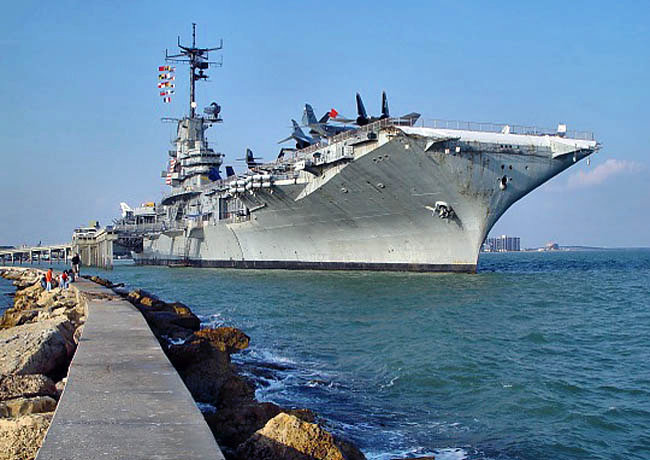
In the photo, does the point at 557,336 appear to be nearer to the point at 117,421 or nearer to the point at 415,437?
the point at 415,437

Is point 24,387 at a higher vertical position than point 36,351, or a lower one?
lower

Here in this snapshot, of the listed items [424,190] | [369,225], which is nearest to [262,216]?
[369,225]

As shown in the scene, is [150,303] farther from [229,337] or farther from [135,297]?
[229,337]

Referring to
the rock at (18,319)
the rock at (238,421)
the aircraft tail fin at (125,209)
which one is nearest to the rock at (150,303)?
the rock at (18,319)

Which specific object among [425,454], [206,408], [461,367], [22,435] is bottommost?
[425,454]

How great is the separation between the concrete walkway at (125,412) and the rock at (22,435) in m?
0.18

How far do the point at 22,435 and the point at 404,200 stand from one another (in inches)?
796

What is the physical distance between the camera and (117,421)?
12.8 feet

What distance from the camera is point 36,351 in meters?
6.42

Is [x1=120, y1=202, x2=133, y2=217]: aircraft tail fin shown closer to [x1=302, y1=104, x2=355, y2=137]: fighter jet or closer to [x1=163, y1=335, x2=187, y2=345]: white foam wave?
[x1=302, y1=104, x2=355, y2=137]: fighter jet

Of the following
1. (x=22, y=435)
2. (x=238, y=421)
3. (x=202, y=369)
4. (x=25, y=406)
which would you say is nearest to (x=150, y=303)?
(x=202, y=369)

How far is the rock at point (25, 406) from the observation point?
463 cm

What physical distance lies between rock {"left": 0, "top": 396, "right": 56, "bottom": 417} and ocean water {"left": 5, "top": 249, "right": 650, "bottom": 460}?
283 centimetres

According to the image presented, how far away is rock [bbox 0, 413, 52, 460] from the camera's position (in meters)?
3.77
